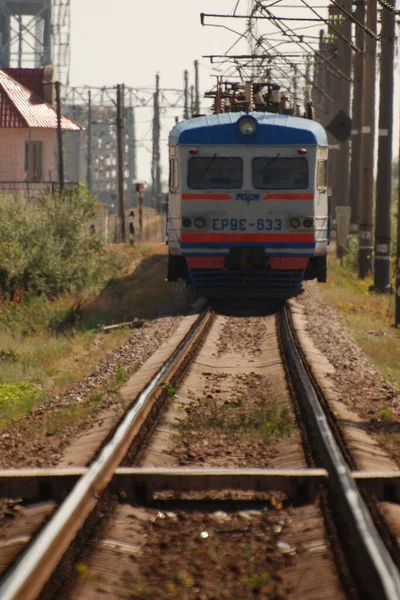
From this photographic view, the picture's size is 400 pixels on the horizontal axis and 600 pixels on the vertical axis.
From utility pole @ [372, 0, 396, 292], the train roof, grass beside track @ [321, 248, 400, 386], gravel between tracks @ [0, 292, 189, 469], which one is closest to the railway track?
gravel between tracks @ [0, 292, 189, 469]

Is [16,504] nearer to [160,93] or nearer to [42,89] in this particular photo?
[42,89]

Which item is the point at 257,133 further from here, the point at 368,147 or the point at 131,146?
the point at 131,146

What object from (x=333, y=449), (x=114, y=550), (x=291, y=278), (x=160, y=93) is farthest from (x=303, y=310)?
(x=160, y=93)

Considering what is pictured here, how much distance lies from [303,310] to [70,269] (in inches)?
280

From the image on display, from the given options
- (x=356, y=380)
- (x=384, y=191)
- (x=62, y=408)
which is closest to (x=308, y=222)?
(x=384, y=191)

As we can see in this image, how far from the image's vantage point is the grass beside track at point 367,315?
14656 millimetres

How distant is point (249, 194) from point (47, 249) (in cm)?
659

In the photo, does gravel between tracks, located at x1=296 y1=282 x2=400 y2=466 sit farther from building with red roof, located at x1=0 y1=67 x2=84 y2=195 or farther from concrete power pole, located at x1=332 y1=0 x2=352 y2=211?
building with red roof, located at x1=0 y1=67 x2=84 y2=195

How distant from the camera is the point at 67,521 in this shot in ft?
18.1

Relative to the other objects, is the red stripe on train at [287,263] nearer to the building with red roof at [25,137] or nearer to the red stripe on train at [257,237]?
the red stripe on train at [257,237]

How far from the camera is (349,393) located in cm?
1057

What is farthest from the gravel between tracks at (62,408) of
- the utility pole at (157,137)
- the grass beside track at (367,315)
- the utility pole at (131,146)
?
the utility pole at (131,146)

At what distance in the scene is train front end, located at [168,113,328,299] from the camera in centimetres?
1845

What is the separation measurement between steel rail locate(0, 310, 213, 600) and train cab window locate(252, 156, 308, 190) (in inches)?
395
